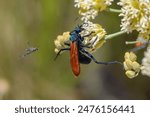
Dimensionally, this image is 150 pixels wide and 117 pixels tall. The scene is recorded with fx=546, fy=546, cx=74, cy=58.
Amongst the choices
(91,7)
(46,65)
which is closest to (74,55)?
(91,7)

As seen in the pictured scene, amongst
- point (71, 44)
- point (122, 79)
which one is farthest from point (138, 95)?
point (71, 44)

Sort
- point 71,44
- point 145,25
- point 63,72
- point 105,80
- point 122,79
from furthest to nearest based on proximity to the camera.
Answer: point 105,80
point 122,79
point 63,72
point 71,44
point 145,25

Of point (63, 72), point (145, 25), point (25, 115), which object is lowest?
point (25, 115)

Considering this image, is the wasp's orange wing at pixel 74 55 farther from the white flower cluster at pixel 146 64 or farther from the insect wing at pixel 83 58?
the white flower cluster at pixel 146 64

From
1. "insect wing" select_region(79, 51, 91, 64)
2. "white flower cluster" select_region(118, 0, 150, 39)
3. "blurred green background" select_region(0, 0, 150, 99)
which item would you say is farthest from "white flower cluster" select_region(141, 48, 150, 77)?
"blurred green background" select_region(0, 0, 150, 99)

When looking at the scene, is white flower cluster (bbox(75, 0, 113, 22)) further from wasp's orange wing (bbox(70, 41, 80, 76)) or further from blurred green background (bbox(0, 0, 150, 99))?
blurred green background (bbox(0, 0, 150, 99))

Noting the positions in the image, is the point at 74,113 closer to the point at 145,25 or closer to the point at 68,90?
the point at 68,90

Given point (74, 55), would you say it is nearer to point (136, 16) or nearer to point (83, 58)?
point (83, 58)
